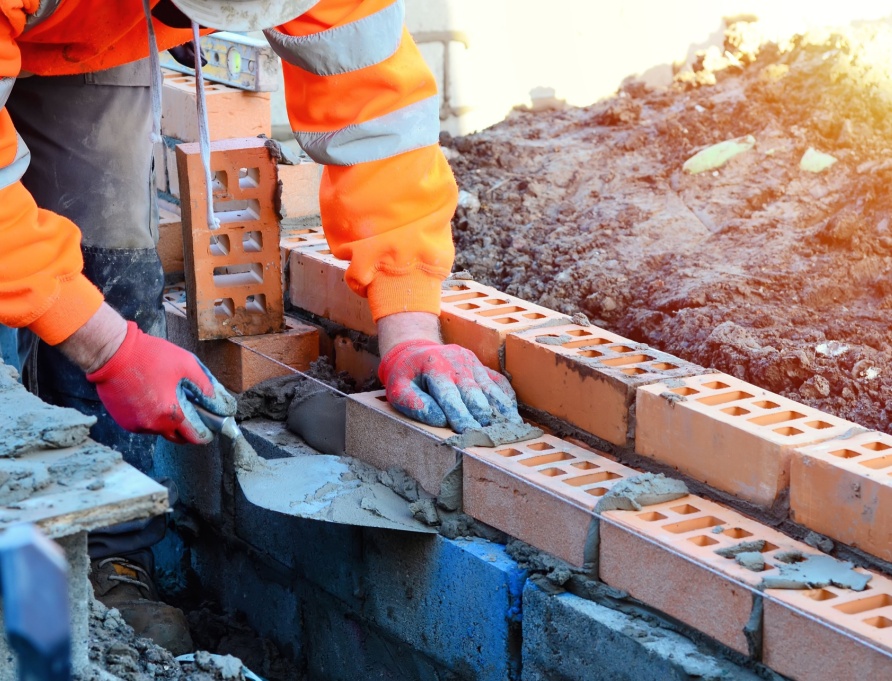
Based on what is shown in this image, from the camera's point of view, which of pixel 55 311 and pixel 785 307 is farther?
pixel 785 307

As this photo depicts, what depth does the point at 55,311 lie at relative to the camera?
274 cm

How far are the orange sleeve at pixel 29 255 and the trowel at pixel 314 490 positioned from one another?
1.36 feet

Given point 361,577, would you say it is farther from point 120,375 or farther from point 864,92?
point 864,92

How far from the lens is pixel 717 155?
450cm

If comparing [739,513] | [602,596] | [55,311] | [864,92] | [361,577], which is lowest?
[361,577]

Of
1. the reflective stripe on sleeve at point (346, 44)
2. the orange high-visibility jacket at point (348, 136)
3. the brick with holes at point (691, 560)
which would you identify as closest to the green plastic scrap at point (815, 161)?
the orange high-visibility jacket at point (348, 136)

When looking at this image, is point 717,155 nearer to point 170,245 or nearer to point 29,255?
A: point 170,245

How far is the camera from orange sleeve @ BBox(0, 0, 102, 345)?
258 centimetres

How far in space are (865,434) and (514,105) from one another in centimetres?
387

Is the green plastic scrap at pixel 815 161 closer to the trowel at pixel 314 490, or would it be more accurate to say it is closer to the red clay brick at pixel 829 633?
the trowel at pixel 314 490

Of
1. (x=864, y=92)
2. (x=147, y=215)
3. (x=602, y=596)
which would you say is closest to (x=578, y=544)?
(x=602, y=596)

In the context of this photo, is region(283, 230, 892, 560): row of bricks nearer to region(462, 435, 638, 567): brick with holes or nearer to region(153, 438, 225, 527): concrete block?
region(462, 435, 638, 567): brick with holes

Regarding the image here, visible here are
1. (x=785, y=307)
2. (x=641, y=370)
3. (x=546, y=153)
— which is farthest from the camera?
(x=546, y=153)

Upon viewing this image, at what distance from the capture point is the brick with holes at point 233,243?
11.5 ft
